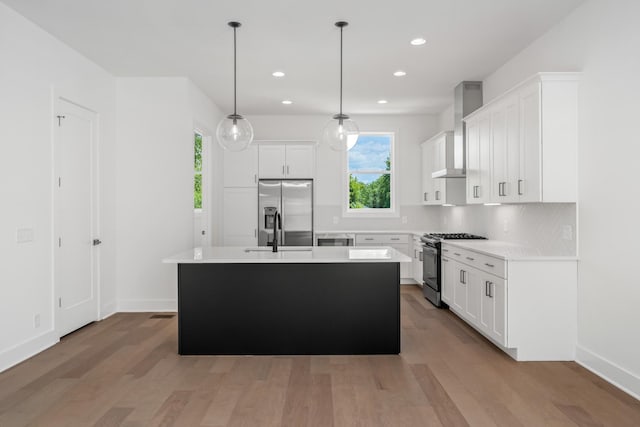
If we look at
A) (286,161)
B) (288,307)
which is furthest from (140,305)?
(286,161)

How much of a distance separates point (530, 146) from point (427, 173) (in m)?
3.52

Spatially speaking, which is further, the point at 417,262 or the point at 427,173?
the point at 427,173

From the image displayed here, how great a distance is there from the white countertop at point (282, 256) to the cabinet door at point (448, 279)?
124 centimetres

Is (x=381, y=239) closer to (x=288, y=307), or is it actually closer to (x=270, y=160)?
(x=270, y=160)

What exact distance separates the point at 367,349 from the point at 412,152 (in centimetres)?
464

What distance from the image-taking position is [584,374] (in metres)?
3.43

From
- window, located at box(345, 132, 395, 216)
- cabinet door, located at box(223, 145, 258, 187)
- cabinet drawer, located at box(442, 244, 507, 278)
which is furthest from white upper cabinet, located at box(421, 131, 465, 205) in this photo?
cabinet door, located at box(223, 145, 258, 187)

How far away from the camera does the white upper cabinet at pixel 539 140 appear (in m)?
3.69

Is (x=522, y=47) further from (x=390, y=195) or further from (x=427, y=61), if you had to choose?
A: (x=390, y=195)

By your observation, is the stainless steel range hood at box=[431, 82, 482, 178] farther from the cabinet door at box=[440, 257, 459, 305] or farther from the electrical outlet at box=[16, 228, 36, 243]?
the electrical outlet at box=[16, 228, 36, 243]

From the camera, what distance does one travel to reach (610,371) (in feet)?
10.8

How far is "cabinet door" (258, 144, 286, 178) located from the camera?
7.45 meters

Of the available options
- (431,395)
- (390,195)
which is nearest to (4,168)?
(431,395)

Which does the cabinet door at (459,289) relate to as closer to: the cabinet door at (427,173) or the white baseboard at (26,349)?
the cabinet door at (427,173)
